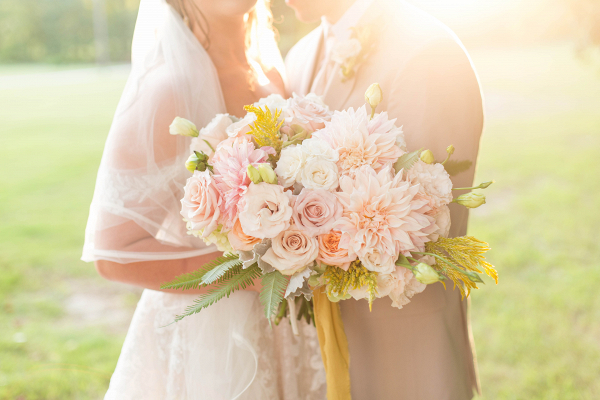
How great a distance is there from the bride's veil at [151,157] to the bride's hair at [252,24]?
0.60 ft

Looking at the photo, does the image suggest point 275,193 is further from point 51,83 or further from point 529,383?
point 51,83

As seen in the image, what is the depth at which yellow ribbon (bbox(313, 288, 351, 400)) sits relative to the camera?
139cm

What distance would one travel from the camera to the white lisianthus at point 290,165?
3.72 ft

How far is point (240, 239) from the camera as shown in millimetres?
1166

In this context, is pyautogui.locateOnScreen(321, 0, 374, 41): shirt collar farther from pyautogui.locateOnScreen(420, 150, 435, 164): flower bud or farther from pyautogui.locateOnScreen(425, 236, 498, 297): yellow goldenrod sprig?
pyautogui.locateOnScreen(425, 236, 498, 297): yellow goldenrod sprig

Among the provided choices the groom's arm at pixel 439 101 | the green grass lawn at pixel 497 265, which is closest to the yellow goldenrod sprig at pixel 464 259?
the groom's arm at pixel 439 101

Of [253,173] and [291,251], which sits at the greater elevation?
[253,173]

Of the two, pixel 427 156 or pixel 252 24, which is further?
pixel 252 24

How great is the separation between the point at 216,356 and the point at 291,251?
28.2 inches

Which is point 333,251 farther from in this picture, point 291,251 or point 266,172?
point 266,172

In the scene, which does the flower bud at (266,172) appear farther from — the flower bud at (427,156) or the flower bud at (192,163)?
the flower bud at (427,156)

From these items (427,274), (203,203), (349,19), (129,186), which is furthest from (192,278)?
(349,19)

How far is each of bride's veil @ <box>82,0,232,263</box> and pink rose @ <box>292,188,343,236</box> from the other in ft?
2.01

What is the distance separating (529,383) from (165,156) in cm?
328
